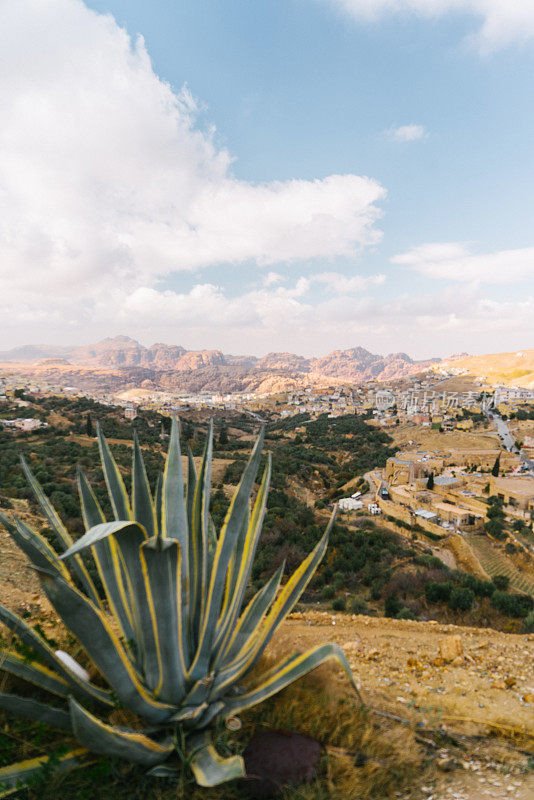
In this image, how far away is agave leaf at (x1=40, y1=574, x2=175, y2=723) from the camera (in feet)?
4.40

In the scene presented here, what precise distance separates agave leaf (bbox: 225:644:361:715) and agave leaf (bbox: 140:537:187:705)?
28 cm

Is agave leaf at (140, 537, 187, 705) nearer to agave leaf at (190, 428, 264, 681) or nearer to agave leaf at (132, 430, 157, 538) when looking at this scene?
agave leaf at (190, 428, 264, 681)

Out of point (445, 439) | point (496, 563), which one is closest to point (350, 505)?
point (496, 563)

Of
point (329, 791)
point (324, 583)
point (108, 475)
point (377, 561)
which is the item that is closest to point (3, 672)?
point (108, 475)

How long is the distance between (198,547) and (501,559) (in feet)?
70.8

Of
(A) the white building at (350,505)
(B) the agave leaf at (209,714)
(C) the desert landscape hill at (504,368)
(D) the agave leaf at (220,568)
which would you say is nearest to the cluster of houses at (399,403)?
(C) the desert landscape hill at (504,368)

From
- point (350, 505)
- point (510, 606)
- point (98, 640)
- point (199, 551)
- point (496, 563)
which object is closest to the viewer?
point (98, 640)

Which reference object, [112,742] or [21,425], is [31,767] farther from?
[21,425]

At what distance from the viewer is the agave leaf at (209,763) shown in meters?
1.28

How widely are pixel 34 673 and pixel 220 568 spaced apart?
101 cm

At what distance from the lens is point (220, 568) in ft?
6.95

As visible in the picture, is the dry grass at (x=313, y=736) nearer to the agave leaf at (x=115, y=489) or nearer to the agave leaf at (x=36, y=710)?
the agave leaf at (x=36, y=710)

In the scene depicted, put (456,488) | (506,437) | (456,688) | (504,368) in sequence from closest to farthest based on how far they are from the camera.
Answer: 1. (456,688)
2. (456,488)
3. (506,437)
4. (504,368)

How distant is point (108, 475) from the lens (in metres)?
2.26
